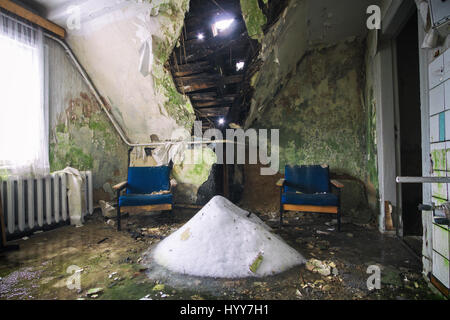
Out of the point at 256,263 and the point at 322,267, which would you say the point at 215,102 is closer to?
the point at 256,263

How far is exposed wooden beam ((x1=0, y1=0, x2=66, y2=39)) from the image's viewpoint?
2660 mm

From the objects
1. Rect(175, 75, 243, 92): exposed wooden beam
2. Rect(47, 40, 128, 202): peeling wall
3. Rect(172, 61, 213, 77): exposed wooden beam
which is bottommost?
Rect(47, 40, 128, 202): peeling wall

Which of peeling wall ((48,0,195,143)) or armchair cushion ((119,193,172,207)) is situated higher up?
peeling wall ((48,0,195,143))

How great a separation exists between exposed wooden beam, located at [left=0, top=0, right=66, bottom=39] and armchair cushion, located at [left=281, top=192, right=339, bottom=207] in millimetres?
3882

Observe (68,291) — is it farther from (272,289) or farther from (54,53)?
(54,53)

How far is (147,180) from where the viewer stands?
3418mm

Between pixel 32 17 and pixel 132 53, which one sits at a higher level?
pixel 32 17

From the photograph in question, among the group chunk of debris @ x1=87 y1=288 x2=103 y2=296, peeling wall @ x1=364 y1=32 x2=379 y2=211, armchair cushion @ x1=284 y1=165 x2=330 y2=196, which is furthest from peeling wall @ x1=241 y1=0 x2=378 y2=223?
chunk of debris @ x1=87 y1=288 x2=103 y2=296

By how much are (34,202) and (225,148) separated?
2682 millimetres

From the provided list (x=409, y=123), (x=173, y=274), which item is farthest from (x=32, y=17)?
(x=409, y=123)

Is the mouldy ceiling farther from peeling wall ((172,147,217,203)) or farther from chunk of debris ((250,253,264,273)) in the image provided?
chunk of debris ((250,253,264,273))

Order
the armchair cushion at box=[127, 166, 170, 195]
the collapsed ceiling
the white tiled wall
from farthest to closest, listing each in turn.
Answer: the armchair cushion at box=[127, 166, 170, 195]
the collapsed ceiling
the white tiled wall

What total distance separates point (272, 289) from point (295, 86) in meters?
3.30
